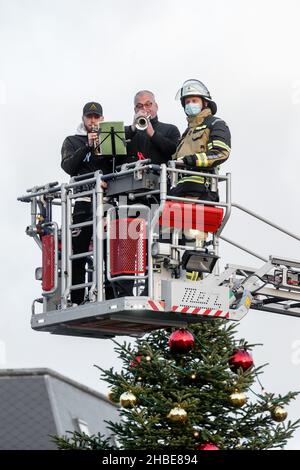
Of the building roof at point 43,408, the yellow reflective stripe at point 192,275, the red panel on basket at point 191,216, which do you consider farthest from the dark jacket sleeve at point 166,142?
the building roof at point 43,408

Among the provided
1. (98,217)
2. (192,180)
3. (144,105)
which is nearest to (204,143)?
(192,180)

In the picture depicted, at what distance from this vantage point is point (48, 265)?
29.0 metres

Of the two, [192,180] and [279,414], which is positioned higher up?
[192,180]

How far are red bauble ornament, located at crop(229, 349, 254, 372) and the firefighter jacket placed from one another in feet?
10.0

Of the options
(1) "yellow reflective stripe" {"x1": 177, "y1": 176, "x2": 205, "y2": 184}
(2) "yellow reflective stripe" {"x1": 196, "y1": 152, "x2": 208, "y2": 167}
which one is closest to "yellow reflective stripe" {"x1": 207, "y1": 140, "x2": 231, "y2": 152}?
(2) "yellow reflective stripe" {"x1": 196, "y1": 152, "x2": 208, "y2": 167}

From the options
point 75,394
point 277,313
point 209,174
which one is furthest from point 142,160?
point 75,394

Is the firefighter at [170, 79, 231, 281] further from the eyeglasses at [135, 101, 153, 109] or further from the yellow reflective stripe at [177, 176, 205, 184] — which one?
the eyeglasses at [135, 101, 153, 109]

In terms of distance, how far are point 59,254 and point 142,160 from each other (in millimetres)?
1711

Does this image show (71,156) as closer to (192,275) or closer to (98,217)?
(98,217)

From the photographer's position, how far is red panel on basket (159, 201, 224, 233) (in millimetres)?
27969

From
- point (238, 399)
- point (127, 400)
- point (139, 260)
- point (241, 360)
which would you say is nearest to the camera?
point (139, 260)

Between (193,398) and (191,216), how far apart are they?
4.07m
